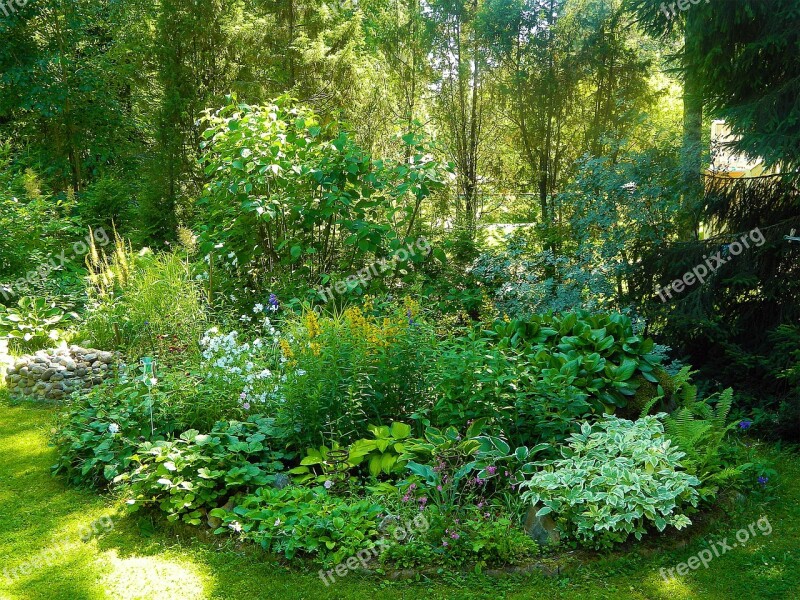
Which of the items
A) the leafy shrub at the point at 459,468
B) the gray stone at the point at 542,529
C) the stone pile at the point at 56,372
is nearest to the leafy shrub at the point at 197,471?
the leafy shrub at the point at 459,468

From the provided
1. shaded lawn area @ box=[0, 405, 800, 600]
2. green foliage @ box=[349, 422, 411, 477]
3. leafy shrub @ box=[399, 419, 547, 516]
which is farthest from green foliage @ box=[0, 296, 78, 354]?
leafy shrub @ box=[399, 419, 547, 516]

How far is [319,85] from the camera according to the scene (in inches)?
377

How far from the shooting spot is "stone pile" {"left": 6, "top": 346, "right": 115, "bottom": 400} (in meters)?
5.59

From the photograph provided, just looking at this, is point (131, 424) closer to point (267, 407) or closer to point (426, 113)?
point (267, 407)

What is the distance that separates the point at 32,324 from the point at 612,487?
224 inches

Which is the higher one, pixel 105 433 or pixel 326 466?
pixel 105 433

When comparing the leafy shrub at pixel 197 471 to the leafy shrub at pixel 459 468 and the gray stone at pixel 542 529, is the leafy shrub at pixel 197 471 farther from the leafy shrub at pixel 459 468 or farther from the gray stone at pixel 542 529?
the gray stone at pixel 542 529

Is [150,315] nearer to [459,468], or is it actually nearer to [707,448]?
[459,468]

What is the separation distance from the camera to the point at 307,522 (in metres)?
3.37

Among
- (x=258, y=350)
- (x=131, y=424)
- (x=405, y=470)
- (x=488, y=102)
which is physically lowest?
(x=405, y=470)

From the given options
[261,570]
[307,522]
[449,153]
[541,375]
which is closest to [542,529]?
[541,375]

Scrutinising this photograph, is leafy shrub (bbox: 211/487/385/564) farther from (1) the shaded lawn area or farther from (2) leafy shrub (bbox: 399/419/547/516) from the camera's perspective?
(2) leafy shrub (bbox: 399/419/547/516)

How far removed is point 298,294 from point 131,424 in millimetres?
2268

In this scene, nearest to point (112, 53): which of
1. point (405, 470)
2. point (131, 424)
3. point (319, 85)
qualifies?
point (319, 85)
